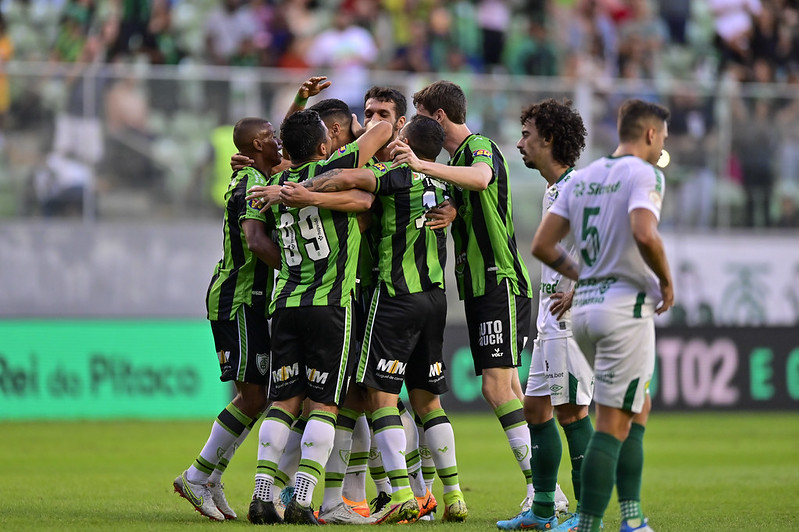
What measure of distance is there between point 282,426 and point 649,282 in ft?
8.20

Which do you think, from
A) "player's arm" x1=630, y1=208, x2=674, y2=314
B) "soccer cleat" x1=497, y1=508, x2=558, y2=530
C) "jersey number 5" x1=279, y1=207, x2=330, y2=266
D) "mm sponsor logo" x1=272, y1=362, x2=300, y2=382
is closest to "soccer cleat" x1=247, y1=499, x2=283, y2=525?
"mm sponsor logo" x1=272, y1=362, x2=300, y2=382

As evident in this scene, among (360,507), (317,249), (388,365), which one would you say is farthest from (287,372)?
(360,507)

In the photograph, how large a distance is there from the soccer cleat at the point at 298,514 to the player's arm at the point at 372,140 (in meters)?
2.11

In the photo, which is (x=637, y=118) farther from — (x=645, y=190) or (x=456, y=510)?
(x=456, y=510)

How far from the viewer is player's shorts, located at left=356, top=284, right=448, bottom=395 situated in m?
7.48

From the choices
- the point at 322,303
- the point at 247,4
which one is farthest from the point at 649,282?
the point at 247,4

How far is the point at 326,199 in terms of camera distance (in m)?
7.27

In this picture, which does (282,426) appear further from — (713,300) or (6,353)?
(713,300)

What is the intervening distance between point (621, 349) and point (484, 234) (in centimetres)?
209

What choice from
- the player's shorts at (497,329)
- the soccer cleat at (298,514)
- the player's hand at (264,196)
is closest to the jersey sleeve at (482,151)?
the player's shorts at (497,329)

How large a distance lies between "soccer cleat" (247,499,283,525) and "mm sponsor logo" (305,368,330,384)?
0.78m

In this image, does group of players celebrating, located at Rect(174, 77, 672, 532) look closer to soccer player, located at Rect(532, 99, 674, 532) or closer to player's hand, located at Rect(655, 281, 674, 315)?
soccer player, located at Rect(532, 99, 674, 532)

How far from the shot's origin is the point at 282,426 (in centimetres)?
736

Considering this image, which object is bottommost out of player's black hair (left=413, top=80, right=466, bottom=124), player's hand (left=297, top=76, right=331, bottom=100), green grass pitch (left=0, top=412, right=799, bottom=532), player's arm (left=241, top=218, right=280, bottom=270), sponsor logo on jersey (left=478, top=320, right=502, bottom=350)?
green grass pitch (left=0, top=412, right=799, bottom=532)
